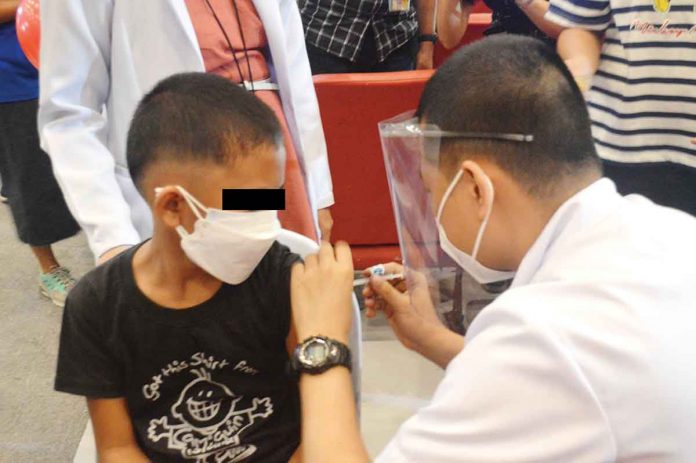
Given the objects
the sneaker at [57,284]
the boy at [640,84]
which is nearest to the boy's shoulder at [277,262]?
the boy at [640,84]

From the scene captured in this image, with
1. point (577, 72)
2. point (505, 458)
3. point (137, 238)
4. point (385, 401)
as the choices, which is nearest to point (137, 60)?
point (137, 238)

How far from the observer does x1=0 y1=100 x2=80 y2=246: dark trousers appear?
8.07 ft

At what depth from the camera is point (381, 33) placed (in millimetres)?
2586

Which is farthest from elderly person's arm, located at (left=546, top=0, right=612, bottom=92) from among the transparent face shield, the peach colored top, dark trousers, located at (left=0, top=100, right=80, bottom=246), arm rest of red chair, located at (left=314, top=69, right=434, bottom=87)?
dark trousers, located at (left=0, top=100, right=80, bottom=246)

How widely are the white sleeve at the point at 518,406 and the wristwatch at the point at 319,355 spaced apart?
247 mm

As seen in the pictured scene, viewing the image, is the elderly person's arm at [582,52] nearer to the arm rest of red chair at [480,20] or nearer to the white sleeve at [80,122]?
the white sleeve at [80,122]

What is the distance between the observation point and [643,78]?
1.44 m

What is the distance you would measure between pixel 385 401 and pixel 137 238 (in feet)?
3.61

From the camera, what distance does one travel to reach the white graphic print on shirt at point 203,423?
3.86 ft

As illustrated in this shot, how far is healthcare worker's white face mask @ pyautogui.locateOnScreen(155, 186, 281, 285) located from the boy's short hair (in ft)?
0.20

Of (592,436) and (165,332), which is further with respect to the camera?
(165,332)

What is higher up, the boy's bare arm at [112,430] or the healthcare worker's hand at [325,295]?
the healthcare worker's hand at [325,295]

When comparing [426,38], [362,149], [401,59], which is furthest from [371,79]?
[426,38]

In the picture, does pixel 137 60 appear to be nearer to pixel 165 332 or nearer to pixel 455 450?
pixel 165 332
